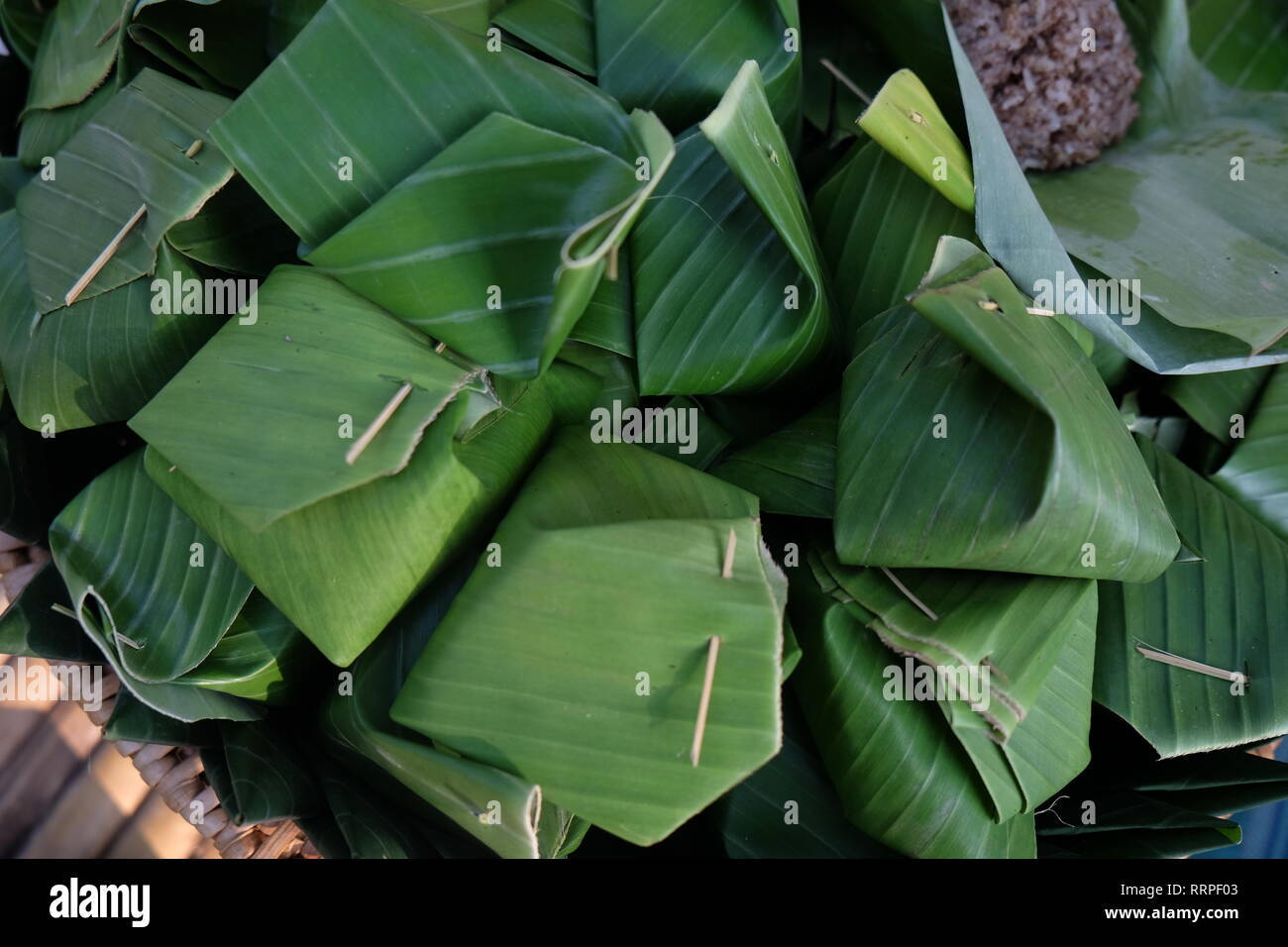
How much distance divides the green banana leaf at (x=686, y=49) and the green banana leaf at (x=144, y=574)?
1.68 feet

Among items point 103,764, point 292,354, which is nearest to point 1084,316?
point 292,354

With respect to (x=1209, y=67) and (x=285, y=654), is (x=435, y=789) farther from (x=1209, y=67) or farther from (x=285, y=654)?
(x=1209, y=67)

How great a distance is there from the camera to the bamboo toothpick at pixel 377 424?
0.66 metres

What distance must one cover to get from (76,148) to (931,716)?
0.83 m

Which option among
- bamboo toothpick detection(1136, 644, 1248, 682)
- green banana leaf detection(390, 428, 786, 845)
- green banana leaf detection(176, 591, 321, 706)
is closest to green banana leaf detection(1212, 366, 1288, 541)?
bamboo toothpick detection(1136, 644, 1248, 682)

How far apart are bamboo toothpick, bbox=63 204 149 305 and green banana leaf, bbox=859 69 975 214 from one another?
57 centimetres

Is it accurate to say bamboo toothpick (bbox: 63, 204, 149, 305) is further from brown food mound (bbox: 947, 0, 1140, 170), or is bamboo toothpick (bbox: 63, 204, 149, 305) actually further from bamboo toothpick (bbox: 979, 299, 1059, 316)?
brown food mound (bbox: 947, 0, 1140, 170)

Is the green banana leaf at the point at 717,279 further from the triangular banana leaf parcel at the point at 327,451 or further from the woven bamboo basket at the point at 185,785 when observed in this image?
the woven bamboo basket at the point at 185,785

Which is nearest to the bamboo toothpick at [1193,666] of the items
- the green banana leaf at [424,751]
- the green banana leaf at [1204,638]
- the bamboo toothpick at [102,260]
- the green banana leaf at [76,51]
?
the green banana leaf at [1204,638]

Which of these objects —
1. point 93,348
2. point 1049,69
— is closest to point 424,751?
point 93,348

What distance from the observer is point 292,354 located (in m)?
0.71

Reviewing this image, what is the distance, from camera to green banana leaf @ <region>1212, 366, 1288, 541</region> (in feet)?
2.98

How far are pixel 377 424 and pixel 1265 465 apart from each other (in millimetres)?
790

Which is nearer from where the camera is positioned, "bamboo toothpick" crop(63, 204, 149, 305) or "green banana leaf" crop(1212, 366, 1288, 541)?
"bamboo toothpick" crop(63, 204, 149, 305)
